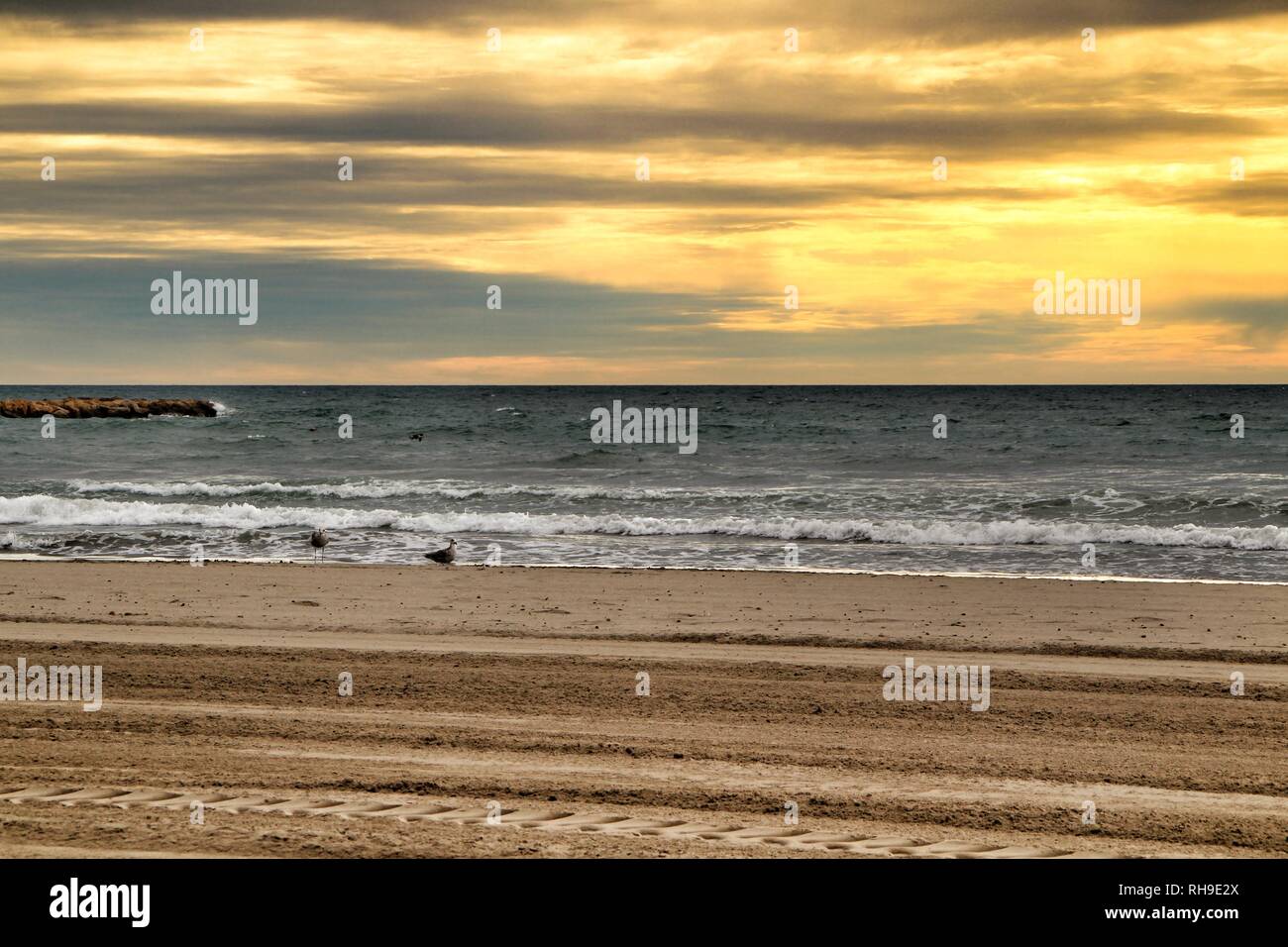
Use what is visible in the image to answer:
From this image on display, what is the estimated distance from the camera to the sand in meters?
5.71

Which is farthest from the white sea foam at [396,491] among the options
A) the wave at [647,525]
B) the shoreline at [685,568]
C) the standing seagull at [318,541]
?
the shoreline at [685,568]

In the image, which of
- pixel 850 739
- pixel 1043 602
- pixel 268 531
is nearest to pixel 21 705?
pixel 850 739

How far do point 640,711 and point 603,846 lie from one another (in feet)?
9.78

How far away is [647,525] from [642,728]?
15286mm

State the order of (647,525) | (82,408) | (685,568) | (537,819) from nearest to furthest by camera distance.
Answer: (537,819), (685,568), (647,525), (82,408)

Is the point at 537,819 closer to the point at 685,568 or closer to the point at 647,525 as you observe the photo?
the point at 685,568

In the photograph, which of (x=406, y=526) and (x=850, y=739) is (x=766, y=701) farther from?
(x=406, y=526)

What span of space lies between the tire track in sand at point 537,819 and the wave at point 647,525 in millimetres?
15838

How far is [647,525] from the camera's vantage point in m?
23.2

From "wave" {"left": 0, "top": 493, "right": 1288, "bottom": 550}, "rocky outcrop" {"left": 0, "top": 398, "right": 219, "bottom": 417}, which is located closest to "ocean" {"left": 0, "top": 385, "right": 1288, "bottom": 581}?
"wave" {"left": 0, "top": 493, "right": 1288, "bottom": 550}

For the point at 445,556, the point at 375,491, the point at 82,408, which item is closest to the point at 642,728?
the point at 445,556

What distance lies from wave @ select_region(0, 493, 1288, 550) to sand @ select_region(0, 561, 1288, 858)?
22.2ft

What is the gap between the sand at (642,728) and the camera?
5707mm

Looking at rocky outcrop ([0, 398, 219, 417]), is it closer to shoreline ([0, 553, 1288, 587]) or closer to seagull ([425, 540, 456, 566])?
shoreline ([0, 553, 1288, 587])
